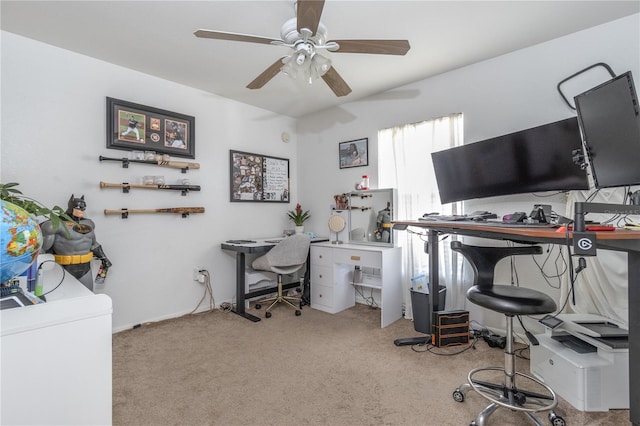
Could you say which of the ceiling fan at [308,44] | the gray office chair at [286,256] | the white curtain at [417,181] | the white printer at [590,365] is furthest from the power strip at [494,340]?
the ceiling fan at [308,44]

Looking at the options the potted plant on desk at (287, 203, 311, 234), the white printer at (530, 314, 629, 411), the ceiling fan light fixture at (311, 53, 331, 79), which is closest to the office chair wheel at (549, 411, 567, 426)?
the white printer at (530, 314, 629, 411)

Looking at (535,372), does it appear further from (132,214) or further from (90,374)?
(132,214)

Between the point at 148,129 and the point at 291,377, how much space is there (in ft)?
8.38

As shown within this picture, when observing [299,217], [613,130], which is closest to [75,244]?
[299,217]

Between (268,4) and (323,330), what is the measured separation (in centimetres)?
257

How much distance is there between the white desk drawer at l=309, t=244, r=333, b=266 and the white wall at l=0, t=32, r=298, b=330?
805 millimetres

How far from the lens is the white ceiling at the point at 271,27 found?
2.01 meters

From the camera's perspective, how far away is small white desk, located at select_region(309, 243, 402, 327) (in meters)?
2.99

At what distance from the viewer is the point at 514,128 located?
2.59 meters

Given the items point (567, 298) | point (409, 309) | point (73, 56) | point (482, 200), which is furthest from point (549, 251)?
point (73, 56)

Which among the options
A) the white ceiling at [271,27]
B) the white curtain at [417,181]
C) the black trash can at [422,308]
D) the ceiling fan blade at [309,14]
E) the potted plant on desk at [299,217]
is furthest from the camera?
the potted plant on desk at [299,217]

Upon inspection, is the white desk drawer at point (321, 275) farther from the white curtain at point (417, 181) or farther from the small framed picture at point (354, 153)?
the small framed picture at point (354, 153)

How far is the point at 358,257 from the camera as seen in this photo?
3.14 meters

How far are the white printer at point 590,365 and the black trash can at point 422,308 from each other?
0.93m
